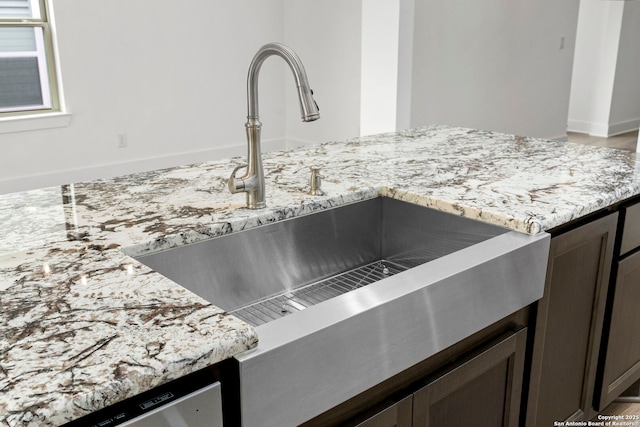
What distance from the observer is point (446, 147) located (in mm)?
2195

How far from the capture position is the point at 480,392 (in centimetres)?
136

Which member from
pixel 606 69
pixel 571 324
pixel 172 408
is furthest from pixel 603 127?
pixel 172 408

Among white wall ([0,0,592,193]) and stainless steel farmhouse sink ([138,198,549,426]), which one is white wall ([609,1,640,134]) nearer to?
white wall ([0,0,592,193])

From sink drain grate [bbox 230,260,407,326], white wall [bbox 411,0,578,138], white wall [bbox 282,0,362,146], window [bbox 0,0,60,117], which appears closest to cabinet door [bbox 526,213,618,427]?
sink drain grate [bbox 230,260,407,326]

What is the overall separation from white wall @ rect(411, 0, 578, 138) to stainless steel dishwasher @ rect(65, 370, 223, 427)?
4.25 meters

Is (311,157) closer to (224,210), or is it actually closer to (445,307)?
(224,210)

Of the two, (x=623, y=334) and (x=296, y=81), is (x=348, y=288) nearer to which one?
(x=296, y=81)

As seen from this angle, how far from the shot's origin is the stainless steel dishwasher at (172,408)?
78 centimetres

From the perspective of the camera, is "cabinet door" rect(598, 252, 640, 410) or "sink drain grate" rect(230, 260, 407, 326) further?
"cabinet door" rect(598, 252, 640, 410)

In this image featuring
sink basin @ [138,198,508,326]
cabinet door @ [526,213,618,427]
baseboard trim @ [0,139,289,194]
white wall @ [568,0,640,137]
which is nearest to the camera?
sink basin @ [138,198,508,326]

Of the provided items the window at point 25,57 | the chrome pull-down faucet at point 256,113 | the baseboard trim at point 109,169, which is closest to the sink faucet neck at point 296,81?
the chrome pull-down faucet at point 256,113

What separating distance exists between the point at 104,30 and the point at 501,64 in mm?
3472

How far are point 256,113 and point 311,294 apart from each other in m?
0.49

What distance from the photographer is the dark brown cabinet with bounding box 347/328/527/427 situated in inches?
45.4
